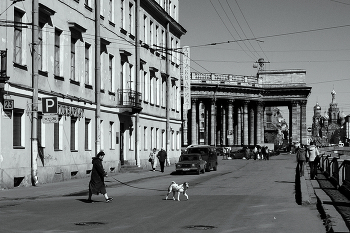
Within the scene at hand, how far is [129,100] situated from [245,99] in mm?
73884

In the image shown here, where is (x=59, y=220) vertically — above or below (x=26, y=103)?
below

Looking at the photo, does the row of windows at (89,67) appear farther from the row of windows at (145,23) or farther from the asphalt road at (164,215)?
the asphalt road at (164,215)

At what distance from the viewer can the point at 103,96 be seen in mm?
38969

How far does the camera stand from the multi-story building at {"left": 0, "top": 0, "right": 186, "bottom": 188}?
26844 mm

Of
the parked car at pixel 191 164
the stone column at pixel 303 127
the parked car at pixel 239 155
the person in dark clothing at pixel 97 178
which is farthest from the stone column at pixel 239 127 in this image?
the person in dark clothing at pixel 97 178

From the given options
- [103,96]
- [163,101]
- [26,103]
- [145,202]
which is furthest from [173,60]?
[145,202]

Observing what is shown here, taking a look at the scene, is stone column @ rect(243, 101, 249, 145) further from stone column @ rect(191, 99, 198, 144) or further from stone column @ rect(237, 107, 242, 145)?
stone column @ rect(191, 99, 198, 144)

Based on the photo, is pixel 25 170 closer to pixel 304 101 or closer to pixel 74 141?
pixel 74 141

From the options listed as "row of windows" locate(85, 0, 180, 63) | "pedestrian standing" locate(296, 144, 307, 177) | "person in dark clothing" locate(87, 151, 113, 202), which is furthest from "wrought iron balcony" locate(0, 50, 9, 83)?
"pedestrian standing" locate(296, 144, 307, 177)

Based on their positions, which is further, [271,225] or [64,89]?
[64,89]

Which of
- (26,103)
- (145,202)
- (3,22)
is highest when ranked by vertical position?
(3,22)

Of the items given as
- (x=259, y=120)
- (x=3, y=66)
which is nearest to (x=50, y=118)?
(x=3, y=66)

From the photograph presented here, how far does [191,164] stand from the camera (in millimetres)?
39219

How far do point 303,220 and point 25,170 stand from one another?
1590 centimetres
